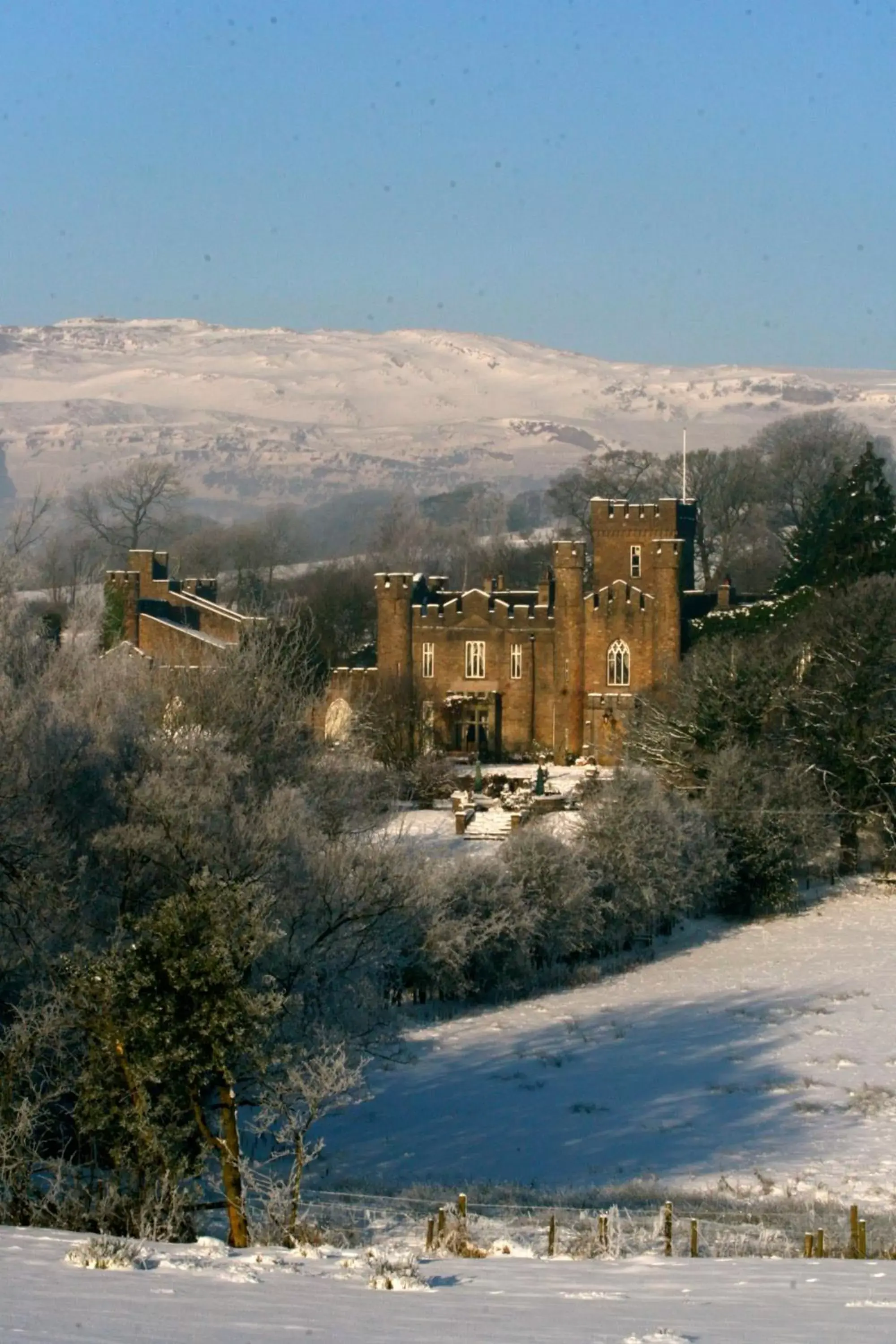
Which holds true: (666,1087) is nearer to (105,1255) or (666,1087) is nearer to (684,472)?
(105,1255)

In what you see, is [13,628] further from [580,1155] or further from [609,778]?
[609,778]

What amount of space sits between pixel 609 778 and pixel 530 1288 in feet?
107

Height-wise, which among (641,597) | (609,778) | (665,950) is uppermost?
(641,597)

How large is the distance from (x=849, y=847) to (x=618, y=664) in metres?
13.2

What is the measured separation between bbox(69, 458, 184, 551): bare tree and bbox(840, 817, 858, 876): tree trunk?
49101mm

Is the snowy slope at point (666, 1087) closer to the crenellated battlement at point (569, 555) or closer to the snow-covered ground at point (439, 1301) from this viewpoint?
the snow-covered ground at point (439, 1301)

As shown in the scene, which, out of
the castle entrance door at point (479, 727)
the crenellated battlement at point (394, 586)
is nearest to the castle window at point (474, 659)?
the castle entrance door at point (479, 727)

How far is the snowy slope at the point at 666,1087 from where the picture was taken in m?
22.0

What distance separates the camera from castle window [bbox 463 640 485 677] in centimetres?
5803

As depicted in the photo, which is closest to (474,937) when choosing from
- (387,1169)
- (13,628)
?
(13,628)

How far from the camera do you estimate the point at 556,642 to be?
5712 centimetres

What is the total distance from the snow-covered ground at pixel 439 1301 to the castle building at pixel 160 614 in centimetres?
4008

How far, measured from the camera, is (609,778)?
1754 inches

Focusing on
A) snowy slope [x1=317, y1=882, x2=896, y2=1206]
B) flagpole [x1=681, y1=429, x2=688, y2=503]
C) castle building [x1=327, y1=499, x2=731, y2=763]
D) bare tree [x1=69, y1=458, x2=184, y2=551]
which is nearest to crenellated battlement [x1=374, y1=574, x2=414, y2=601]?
castle building [x1=327, y1=499, x2=731, y2=763]
